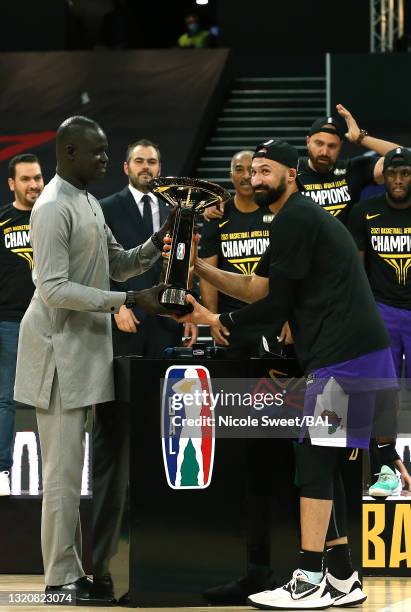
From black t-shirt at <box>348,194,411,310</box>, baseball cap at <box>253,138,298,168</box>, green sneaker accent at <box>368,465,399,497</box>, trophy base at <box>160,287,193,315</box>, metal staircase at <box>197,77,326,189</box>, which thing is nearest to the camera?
trophy base at <box>160,287,193,315</box>

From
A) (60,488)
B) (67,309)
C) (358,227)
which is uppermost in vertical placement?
(358,227)

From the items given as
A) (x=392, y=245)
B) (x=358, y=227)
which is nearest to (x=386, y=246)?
(x=392, y=245)

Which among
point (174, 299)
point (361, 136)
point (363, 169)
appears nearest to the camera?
point (174, 299)

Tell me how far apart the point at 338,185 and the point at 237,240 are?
65 cm

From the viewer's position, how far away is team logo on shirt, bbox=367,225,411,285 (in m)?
6.24

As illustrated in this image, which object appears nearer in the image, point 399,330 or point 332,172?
point 399,330

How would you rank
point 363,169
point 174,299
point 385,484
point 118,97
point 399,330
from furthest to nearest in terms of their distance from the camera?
point 118,97
point 363,169
point 399,330
point 385,484
point 174,299

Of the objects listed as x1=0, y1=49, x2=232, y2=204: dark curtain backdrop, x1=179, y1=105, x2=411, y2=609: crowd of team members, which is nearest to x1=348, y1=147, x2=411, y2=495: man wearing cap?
x1=179, y1=105, x2=411, y2=609: crowd of team members

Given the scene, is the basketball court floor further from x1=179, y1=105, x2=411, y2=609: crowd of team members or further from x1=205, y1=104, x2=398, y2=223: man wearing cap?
x1=205, y1=104, x2=398, y2=223: man wearing cap

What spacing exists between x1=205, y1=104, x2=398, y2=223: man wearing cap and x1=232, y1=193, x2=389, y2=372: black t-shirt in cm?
187

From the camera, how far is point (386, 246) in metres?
6.27

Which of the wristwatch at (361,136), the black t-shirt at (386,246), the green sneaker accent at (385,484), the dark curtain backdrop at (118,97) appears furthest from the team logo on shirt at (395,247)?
the dark curtain backdrop at (118,97)

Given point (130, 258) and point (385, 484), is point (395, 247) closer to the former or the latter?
point (385, 484)

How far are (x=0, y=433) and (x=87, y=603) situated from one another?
1.60 metres
